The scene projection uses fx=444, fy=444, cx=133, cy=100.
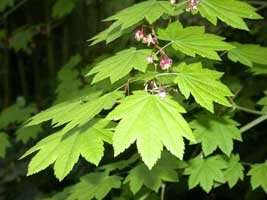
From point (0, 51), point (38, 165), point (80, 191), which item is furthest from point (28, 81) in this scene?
point (38, 165)

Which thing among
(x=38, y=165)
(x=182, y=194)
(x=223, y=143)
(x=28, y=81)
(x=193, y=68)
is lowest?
(x=182, y=194)

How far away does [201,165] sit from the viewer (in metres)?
2.20

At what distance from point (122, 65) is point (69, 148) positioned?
1.08ft

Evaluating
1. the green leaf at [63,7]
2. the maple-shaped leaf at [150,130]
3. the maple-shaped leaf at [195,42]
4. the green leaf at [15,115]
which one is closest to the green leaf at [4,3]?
the green leaf at [63,7]

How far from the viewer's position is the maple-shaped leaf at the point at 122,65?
1.46 meters

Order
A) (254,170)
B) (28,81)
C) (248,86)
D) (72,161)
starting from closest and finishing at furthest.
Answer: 1. (72,161)
2. (254,170)
3. (248,86)
4. (28,81)

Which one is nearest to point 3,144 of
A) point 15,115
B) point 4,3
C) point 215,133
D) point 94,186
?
point 15,115

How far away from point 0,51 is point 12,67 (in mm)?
870

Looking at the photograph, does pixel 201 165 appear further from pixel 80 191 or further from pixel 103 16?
pixel 103 16

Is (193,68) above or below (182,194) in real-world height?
above

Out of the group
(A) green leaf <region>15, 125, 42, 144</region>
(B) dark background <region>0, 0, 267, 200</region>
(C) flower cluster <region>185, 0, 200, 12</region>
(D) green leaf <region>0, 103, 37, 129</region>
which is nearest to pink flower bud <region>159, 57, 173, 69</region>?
(C) flower cluster <region>185, 0, 200, 12</region>

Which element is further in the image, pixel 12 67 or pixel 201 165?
pixel 12 67

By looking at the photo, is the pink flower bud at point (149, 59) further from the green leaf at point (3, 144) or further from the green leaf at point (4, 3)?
the green leaf at point (4, 3)

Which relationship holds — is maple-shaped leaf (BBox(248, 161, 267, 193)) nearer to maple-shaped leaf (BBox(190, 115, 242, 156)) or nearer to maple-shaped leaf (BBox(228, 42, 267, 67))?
maple-shaped leaf (BBox(190, 115, 242, 156))
